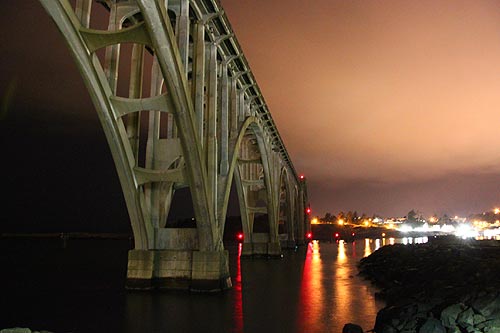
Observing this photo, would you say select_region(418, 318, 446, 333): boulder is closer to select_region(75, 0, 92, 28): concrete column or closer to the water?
the water

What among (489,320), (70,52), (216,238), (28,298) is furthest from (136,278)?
(489,320)

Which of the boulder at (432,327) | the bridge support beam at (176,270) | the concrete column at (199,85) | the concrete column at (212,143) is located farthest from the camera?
the concrete column at (212,143)

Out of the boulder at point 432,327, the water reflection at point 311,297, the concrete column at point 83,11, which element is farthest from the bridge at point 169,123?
the boulder at point 432,327

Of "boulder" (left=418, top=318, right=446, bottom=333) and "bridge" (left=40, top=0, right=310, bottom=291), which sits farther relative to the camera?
"bridge" (left=40, top=0, right=310, bottom=291)

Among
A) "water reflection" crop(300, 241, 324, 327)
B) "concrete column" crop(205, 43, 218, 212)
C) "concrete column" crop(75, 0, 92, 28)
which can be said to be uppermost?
"concrete column" crop(75, 0, 92, 28)

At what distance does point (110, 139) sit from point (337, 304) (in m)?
13.3

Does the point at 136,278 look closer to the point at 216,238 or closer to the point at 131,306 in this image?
the point at 131,306

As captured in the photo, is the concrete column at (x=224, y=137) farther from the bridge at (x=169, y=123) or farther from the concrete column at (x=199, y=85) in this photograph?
the concrete column at (x=199, y=85)

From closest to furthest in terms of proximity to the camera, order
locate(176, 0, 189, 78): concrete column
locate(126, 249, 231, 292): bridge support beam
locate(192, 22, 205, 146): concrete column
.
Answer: locate(176, 0, 189, 78): concrete column
locate(192, 22, 205, 146): concrete column
locate(126, 249, 231, 292): bridge support beam

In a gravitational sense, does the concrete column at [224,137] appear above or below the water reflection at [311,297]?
above

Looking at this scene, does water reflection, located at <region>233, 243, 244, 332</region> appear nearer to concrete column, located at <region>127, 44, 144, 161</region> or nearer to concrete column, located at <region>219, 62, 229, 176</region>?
concrete column, located at <region>219, 62, 229, 176</region>

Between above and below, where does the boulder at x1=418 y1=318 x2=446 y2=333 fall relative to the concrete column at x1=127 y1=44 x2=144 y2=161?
below

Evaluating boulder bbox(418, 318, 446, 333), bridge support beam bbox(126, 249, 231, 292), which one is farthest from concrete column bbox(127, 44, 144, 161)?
boulder bbox(418, 318, 446, 333)

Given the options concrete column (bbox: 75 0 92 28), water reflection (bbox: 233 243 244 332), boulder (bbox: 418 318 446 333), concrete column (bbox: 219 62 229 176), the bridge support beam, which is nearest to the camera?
boulder (bbox: 418 318 446 333)
